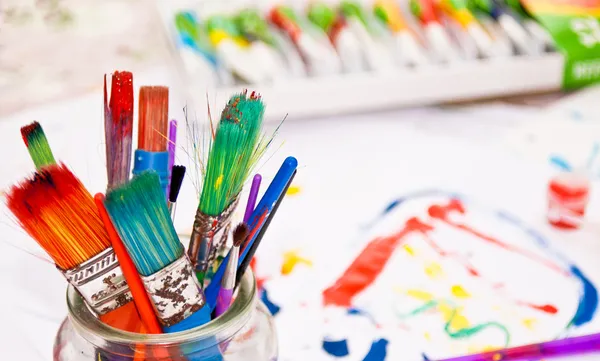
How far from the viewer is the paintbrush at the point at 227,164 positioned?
1.09 feet

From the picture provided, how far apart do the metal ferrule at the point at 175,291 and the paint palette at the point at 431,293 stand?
145 mm

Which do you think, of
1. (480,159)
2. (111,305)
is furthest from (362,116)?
(111,305)

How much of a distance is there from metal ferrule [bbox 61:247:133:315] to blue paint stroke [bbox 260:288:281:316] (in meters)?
0.17

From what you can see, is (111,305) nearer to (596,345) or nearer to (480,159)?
(596,345)

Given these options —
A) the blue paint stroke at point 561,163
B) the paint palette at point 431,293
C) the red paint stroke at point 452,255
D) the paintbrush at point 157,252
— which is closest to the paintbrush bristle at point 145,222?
the paintbrush at point 157,252

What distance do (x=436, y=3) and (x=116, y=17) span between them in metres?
0.46

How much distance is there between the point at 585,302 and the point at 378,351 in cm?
16

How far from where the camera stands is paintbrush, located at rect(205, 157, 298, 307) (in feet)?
1.14

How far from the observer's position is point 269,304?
0.52 m

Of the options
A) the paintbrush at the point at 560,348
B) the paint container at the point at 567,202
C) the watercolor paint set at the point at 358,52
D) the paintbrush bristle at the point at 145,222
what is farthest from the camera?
the watercolor paint set at the point at 358,52

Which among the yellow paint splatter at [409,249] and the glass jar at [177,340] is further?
the yellow paint splatter at [409,249]

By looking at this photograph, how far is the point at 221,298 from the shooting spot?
0.37 meters

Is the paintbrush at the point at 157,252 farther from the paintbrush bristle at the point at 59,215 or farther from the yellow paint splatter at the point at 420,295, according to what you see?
the yellow paint splatter at the point at 420,295

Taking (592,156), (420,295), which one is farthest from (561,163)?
(420,295)
